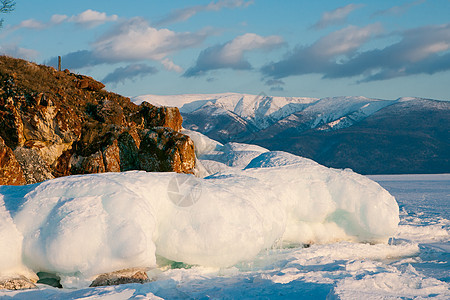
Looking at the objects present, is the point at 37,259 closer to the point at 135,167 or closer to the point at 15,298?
the point at 15,298

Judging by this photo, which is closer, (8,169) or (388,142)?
(8,169)

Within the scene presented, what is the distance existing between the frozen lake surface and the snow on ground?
0.02 m

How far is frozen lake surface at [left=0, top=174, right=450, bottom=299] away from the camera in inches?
268

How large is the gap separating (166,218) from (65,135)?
41.6 feet

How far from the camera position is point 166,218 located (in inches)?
341

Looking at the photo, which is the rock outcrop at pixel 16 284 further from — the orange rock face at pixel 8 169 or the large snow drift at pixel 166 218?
the orange rock face at pixel 8 169

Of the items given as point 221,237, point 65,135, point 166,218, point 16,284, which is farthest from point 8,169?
point 221,237

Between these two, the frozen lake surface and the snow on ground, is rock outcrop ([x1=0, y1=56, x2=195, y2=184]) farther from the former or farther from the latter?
the frozen lake surface

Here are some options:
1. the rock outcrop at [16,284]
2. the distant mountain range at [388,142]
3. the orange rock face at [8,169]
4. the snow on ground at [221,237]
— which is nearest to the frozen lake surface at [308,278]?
the snow on ground at [221,237]

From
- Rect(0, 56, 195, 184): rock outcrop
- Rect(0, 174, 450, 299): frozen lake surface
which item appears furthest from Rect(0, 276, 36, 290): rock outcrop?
Rect(0, 56, 195, 184): rock outcrop

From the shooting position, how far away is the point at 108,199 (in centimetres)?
787

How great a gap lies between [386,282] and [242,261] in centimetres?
311

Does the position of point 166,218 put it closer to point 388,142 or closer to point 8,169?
point 8,169

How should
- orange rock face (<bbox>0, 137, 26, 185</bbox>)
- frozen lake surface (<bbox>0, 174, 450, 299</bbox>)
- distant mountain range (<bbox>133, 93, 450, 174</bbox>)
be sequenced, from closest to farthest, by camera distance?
frozen lake surface (<bbox>0, 174, 450, 299</bbox>), orange rock face (<bbox>0, 137, 26, 185</bbox>), distant mountain range (<bbox>133, 93, 450, 174</bbox>)
